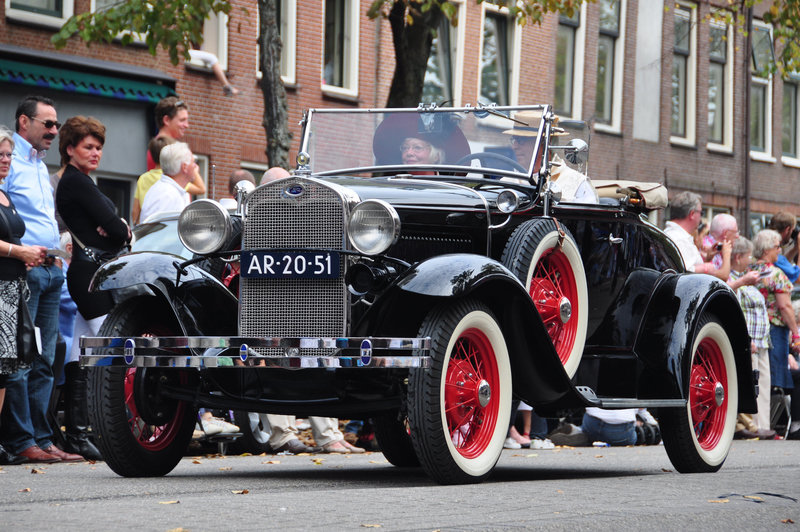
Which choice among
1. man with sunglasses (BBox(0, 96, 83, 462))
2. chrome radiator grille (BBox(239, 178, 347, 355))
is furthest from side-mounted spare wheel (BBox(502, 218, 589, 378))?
man with sunglasses (BBox(0, 96, 83, 462))

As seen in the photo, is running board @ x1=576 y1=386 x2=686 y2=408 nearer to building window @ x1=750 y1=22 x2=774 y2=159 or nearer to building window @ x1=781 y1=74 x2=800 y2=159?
building window @ x1=750 y1=22 x2=774 y2=159

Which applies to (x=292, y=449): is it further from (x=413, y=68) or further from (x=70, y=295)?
(x=413, y=68)

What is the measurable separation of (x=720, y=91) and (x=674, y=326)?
25.5 metres

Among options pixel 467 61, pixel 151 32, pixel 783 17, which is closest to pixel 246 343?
pixel 151 32

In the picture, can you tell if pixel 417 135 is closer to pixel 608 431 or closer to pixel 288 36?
pixel 608 431

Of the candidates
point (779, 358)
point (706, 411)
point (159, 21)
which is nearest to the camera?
point (706, 411)

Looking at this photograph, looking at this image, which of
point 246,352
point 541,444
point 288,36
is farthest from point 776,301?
point 288,36

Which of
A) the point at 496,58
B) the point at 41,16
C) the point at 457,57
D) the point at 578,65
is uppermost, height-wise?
the point at 578,65

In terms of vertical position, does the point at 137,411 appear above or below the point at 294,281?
below

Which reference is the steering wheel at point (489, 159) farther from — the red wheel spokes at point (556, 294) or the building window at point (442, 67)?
the building window at point (442, 67)

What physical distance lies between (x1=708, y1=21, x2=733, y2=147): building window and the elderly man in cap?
2458 centimetres

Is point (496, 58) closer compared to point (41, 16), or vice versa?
point (41, 16)

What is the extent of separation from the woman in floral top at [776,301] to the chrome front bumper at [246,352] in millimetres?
8196

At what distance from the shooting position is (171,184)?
11062 millimetres
